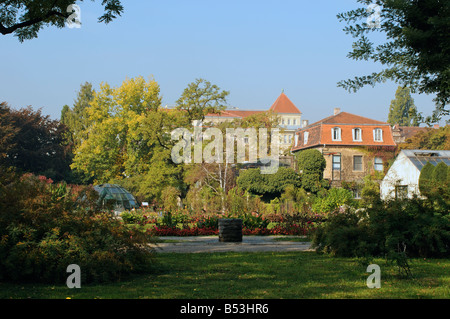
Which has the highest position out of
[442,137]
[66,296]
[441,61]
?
[442,137]

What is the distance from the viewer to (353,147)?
1951 inches

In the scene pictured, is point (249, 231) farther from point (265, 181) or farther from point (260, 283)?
point (265, 181)

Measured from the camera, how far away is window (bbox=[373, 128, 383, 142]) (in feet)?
164

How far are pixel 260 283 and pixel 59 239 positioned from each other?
330 centimetres

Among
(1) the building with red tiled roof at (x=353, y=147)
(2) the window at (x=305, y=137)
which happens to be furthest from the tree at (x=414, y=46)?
(2) the window at (x=305, y=137)

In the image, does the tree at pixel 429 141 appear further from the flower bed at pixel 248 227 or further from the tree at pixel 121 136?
the flower bed at pixel 248 227

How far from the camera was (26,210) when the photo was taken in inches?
332

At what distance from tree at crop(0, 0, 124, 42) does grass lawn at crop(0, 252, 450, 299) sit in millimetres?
5596

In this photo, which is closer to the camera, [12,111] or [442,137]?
[12,111]

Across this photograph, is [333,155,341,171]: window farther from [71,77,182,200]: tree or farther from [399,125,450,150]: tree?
[71,77,182,200]: tree

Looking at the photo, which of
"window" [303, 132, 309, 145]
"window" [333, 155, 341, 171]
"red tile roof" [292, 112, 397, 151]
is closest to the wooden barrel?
"window" [333, 155, 341, 171]
